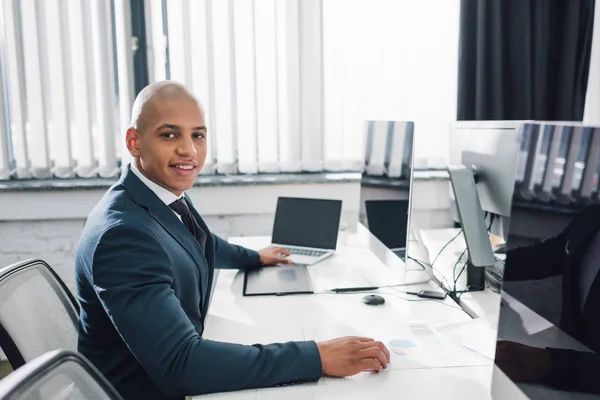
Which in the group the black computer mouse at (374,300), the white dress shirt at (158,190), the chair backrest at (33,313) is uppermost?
the white dress shirt at (158,190)

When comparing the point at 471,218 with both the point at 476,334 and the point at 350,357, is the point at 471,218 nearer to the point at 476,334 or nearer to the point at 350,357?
the point at 476,334

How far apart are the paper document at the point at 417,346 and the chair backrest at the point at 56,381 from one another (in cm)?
61

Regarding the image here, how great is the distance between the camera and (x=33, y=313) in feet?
3.83

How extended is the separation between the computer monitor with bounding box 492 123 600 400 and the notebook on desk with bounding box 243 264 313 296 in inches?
33.6

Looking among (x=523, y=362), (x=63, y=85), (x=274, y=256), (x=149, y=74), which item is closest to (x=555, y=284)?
(x=523, y=362)

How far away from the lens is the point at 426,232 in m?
2.28

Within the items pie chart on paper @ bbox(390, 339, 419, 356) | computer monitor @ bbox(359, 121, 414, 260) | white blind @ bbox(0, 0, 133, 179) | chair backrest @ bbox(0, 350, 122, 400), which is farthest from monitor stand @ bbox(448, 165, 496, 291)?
white blind @ bbox(0, 0, 133, 179)

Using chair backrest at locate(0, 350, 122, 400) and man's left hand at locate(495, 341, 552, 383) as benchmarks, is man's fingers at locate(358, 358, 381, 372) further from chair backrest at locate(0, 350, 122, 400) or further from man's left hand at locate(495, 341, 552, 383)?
chair backrest at locate(0, 350, 122, 400)

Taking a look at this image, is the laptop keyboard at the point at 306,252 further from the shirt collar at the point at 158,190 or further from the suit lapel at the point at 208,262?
the shirt collar at the point at 158,190

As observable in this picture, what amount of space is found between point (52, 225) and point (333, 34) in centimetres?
172

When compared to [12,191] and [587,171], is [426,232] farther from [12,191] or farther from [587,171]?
[12,191]

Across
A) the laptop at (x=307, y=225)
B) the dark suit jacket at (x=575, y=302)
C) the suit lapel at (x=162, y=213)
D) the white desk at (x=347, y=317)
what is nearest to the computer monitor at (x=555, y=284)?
the dark suit jacket at (x=575, y=302)

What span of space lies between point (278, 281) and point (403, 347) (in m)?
0.59

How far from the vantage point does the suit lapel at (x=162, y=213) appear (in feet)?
3.95
